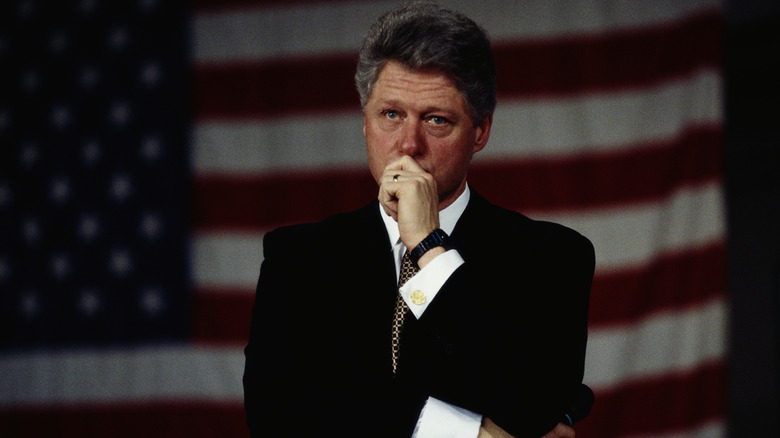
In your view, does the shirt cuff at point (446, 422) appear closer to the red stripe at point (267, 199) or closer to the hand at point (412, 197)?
the hand at point (412, 197)

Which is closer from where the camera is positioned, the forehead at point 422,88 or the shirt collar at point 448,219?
the forehead at point 422,88

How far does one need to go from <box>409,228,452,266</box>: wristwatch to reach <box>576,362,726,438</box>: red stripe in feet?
6.76

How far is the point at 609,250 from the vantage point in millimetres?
2811

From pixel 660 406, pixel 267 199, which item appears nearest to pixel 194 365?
pixel 267 199

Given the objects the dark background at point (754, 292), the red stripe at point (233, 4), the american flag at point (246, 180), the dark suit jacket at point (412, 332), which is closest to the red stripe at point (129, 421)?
the american flag at point (246, 180)

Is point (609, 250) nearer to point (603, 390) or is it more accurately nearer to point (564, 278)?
point (603, 390)

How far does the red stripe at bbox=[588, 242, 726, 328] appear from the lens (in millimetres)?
2811

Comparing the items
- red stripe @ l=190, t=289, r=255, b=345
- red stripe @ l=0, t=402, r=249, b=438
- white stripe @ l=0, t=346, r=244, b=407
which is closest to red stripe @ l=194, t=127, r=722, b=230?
red stripe @ l=190, t=289, r=255, b=345

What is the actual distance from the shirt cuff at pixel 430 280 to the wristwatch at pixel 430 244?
1 cm

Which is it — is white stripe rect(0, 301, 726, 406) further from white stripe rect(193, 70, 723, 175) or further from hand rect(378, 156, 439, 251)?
hand rect(378, 156, 439, 251)

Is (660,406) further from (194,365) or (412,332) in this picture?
(412,332)

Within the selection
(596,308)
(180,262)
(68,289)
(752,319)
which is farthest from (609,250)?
(752,319)

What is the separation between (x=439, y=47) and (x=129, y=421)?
2483mm

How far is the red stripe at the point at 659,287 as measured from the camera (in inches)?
111
